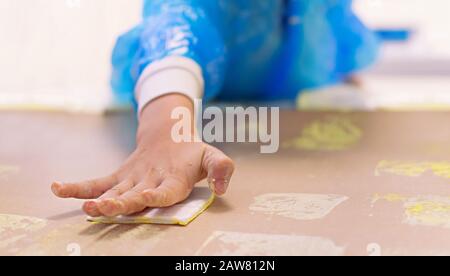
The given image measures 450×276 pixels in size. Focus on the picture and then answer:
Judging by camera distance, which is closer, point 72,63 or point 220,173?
point 220,173

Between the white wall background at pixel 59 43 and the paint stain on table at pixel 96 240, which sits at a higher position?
the white wall background at pixel 59 43

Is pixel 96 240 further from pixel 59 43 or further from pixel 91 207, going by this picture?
pixel 59 43

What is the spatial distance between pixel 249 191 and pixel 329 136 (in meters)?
0.34

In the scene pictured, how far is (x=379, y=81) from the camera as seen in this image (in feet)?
5.49

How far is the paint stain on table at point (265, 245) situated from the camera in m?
0.56

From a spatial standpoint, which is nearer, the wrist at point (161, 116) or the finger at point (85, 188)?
the finger at point (85, 188)

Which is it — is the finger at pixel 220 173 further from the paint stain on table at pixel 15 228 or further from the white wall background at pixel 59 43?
the white wall background at pixel 59 43

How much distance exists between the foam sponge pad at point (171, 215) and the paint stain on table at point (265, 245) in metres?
0.05

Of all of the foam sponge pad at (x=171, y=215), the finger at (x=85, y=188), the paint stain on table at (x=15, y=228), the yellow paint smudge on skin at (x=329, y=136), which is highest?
the yellow paint smudge on skin at (x=329, y=136)

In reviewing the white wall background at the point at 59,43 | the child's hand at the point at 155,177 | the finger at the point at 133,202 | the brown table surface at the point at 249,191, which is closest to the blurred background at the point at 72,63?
the white wall background at the point at 59,43

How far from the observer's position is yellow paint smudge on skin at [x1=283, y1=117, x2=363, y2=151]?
3.24 ft

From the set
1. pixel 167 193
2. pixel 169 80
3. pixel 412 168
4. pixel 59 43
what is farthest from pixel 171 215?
pixel 59 43

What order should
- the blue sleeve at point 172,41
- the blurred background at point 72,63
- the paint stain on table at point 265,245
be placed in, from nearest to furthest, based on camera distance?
the paint stain on table at point 265,245
the blue sleeve at point 172,41
the blurred background at point 72,63

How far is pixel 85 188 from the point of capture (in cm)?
68
